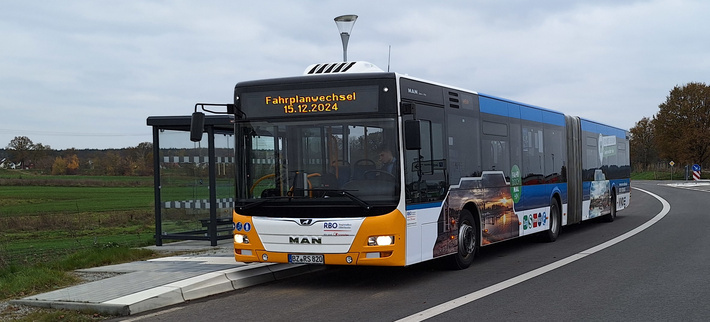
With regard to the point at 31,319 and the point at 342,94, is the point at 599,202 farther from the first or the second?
the point at 31,319

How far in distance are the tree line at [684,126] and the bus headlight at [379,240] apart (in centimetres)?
8334

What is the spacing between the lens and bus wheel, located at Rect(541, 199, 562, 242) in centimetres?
1574

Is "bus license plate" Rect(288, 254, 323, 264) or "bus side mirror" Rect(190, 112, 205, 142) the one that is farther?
"bus side mirror" Rect(190, 112, 205, 142)

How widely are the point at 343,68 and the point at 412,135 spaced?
5.63ft

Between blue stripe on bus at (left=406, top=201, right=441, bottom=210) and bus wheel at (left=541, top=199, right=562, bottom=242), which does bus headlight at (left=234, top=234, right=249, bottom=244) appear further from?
bus wheel at (left=541, top=199, right=562, bottom=242)

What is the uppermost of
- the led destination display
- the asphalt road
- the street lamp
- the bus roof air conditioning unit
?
the street lamp

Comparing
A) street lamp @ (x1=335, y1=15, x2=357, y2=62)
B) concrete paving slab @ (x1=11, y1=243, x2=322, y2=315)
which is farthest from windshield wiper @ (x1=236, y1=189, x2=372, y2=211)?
street lamp @ (x1=335, y1=15, x2=357, y2=62)

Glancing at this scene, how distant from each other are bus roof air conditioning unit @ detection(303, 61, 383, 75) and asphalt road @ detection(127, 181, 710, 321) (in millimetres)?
2988

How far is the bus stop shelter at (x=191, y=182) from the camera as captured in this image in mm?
14641

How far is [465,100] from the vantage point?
38.6 ft

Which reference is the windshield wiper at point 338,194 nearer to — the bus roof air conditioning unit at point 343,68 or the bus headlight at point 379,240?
the bus headlight at point 379,240

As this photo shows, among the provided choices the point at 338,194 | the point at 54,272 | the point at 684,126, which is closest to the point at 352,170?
the point at 338,194

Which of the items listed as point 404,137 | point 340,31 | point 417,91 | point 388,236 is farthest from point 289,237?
point 340,31

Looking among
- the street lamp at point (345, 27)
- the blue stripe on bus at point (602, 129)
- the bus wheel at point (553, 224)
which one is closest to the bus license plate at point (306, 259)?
the street lamp at point (345, 27)
